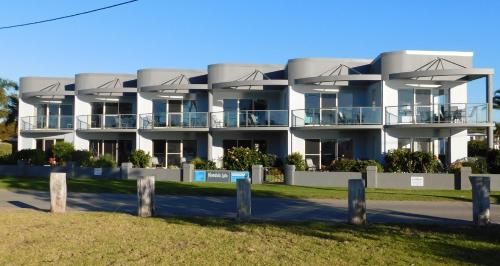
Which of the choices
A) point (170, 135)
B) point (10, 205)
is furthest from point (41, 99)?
point (10, 205)

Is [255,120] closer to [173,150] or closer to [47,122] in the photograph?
[173,150]

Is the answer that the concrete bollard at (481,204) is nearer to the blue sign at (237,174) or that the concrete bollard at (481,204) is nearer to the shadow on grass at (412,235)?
the shadow on grass at (412,235)

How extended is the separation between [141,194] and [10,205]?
A: 197 inches

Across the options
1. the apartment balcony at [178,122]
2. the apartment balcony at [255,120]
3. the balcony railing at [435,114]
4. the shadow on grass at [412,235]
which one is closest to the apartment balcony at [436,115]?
the balcony railing at [435,114]

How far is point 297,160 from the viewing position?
27578 millimetres

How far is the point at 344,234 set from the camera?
9.58 m

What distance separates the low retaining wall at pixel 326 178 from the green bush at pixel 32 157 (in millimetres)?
16907

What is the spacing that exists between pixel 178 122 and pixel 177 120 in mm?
149

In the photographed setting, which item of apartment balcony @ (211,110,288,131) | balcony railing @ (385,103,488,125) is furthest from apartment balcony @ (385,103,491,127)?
apartment balcony @ (211,110,288,131)

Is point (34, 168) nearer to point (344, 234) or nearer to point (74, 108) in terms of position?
point (74, 108)

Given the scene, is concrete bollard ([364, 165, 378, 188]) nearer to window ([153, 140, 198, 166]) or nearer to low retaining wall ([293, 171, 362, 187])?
low retaining wall ([293, 171, 362, 187])

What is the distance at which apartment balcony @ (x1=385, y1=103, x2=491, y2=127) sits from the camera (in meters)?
25.5

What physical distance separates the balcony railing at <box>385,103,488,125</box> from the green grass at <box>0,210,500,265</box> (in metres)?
16.3

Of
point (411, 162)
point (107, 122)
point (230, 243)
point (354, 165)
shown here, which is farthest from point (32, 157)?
point (230, 243)
